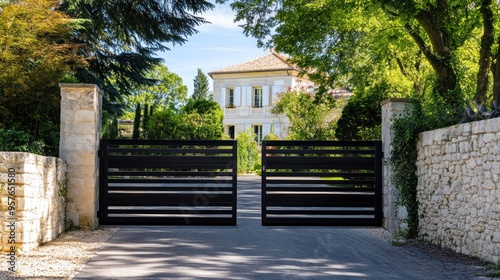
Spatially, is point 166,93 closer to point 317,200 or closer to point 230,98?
point 230,98

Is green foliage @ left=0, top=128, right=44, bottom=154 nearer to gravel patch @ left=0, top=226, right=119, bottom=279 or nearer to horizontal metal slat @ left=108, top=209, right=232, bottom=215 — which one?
horizontal metal slat @ left=108, top=209, right=232, bottom=215

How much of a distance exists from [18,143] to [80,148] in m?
6.45

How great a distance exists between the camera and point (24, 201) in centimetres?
866

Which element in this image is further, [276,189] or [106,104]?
[106,104]

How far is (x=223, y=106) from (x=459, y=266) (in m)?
39.1

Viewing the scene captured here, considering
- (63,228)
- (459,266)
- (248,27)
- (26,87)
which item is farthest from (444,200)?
(26,87)

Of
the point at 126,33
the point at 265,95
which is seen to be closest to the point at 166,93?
the point at 265,95

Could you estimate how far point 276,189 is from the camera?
1180 cm

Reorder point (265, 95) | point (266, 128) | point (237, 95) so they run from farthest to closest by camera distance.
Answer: point (237, 95), point (265, 95), point (266, 128)

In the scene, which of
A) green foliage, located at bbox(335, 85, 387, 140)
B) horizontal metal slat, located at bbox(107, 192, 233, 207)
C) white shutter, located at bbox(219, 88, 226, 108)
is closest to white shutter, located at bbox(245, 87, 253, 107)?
white shutter, located at bbox(219, 88, 226, 108)

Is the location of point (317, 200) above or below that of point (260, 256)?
above

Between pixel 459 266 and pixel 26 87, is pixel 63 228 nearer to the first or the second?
pixel 459 266

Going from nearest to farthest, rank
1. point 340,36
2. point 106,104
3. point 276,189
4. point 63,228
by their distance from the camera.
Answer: point 63,228
point 276,189
point 340,36
point 106,104

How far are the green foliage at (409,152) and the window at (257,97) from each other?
34.5 m
